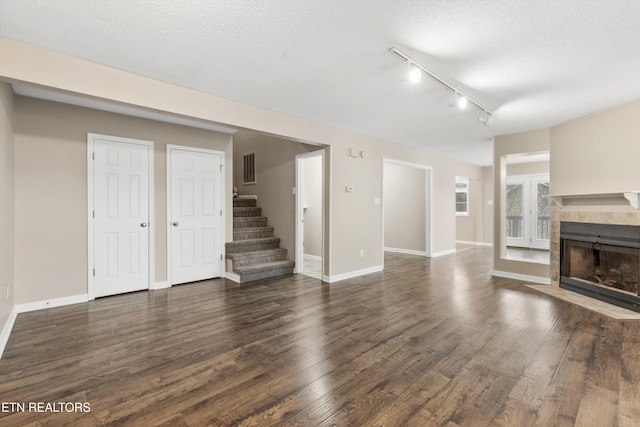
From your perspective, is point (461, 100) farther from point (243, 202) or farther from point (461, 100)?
point (243, 202)

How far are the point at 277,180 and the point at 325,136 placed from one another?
163 centimetres

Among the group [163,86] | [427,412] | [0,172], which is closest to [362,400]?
[427,412]

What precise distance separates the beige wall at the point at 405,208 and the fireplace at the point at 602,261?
3.23 metres

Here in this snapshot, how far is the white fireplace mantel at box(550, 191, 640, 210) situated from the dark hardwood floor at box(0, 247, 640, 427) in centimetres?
146

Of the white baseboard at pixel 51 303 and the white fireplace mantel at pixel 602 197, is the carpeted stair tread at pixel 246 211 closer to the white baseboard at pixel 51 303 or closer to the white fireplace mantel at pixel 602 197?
the white baseboard at pixel 51 303

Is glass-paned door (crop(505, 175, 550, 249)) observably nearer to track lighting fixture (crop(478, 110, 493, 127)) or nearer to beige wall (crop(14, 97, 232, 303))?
track lighting fixture (crop(478, 110, 493, 127))

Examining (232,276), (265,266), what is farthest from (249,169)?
(232,276)

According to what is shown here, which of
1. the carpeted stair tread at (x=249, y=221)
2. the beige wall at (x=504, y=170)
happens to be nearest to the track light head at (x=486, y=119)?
the beige wall at (x=504, y=170)

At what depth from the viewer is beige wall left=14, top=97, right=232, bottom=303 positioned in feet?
11.3

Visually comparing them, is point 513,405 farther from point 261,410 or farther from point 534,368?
point 261,410

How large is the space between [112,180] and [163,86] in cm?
181

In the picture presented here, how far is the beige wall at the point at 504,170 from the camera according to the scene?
486 cm

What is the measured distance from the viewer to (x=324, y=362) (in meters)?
2.37

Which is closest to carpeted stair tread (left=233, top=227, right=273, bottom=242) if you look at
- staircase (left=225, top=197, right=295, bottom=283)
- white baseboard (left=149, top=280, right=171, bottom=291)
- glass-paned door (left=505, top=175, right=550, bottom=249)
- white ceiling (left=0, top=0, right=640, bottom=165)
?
staircase (left=225, top=197, right=295, bottom=283)
